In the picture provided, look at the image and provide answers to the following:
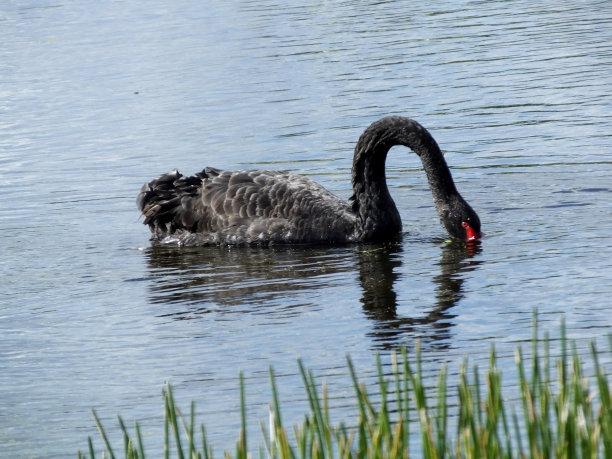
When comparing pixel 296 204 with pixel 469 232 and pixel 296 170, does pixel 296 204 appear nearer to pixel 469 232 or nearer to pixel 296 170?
pixel 469 232

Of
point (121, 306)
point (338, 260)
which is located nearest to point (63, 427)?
point (121, 306)

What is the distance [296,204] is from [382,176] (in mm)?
811

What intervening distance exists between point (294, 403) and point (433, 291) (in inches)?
93.2

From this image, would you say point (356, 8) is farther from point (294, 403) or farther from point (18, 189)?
point (294, 403)

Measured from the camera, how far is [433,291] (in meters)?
7.99

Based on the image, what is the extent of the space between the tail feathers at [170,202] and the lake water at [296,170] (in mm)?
241

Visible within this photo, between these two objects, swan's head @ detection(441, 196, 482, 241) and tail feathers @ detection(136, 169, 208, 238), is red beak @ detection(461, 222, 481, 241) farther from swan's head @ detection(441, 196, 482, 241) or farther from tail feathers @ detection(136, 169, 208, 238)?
tail feathers @ detection(136, 169, 208, 238)

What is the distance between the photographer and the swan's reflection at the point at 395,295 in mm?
6961

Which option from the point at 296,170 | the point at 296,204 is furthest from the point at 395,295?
the point at 296,170

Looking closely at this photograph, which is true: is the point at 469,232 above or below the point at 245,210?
below

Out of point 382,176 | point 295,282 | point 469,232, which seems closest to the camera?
point 295,282

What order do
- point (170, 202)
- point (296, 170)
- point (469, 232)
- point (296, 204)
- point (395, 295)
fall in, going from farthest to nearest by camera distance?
point (296, 170), point (170, 202), point (296, 204), point (469, 232), point (395, 295)

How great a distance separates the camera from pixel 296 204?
981cm

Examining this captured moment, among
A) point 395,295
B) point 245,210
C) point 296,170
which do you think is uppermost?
point 296,170
